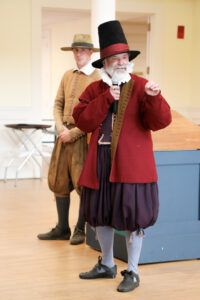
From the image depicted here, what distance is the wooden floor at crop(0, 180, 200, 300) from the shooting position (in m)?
3.21

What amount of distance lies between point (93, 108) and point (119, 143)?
25cm

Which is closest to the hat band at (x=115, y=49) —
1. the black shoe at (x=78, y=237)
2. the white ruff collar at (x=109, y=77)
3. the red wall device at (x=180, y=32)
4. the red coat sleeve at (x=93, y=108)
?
the white ruff collar at (x=109, y=77)

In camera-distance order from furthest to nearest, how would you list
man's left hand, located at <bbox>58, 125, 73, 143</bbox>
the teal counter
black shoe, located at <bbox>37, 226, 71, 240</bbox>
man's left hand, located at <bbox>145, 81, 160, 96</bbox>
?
black shoe, located at <bbox>37, 226, 71, 240</bbox>
man's left hand, located at <bbox>58, 125, 73, 143</bbox>
the teal counter
man's left hand, located at <bbox>145, 81, 160, 96</bbox>

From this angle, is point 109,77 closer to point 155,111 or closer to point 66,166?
point 155,111

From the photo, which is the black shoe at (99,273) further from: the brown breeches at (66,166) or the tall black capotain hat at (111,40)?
the tall black capotain hat at (111,40)

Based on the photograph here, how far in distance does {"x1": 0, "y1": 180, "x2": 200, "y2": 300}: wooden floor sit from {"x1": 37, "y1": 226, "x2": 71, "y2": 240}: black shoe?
69 millimetres

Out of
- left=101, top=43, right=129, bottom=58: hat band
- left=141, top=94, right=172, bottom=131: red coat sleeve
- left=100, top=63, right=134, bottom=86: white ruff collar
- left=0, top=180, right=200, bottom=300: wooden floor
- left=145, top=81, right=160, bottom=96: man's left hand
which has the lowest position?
left=0, top=180, right=200, bottom=300: wooden floor

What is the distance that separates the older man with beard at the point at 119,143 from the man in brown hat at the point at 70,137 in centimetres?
99

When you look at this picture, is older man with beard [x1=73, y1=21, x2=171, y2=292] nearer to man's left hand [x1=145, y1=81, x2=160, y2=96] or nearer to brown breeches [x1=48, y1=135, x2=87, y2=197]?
man's left hand [x1=145, y1=81, x2=160, y2=96]

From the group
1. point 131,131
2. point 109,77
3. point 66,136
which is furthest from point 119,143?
point 66,136

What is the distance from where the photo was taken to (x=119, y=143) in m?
3.09

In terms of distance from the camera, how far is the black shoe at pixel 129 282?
128 inches

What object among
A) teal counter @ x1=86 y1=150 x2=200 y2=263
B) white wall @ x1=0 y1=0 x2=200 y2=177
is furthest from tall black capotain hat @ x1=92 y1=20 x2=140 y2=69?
white wall @ x1=0 y1=0 x2=200 y2=177

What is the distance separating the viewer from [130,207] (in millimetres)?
3078
